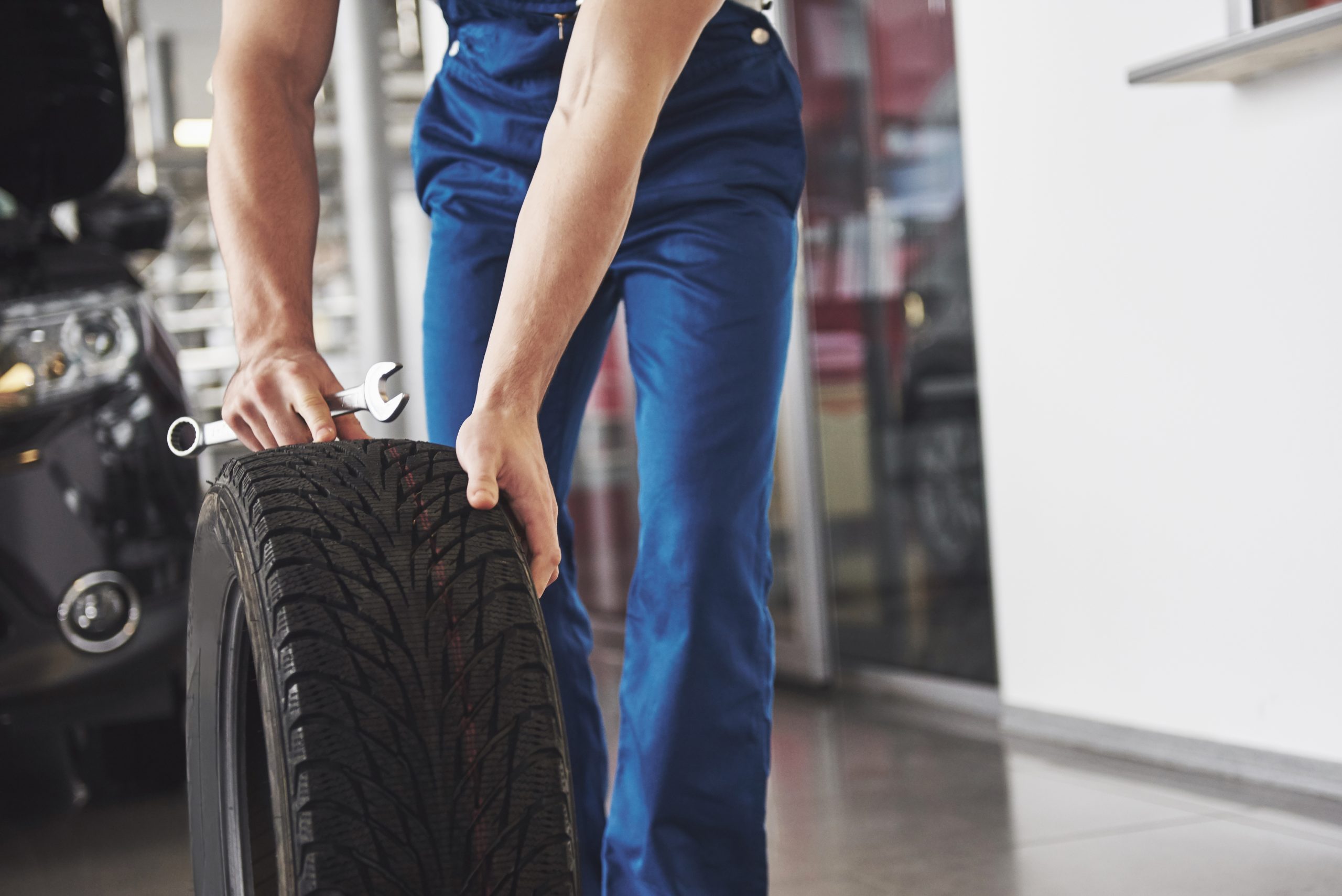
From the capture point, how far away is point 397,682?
2.57 feet

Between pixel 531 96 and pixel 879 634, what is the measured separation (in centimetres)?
198

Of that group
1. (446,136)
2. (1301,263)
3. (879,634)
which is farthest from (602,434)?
(446,136)

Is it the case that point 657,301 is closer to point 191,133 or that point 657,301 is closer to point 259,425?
point 259,425

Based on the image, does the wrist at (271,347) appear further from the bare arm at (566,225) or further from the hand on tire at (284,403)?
the bare arm at (566,225)

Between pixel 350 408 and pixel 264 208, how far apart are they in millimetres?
262

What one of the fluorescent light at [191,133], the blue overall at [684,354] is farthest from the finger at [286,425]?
the fluorescent light at [191,133]

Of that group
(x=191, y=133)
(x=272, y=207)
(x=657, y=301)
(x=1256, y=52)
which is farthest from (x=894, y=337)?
(x=191, y=133)

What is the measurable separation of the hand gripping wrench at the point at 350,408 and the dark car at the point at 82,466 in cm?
101

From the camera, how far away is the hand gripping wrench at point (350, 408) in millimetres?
881

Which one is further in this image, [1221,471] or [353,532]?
[1221,471]

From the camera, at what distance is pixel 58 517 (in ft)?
6.65

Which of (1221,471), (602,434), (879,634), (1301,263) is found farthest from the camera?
(602,434)

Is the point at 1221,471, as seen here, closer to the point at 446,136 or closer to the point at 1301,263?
Result: the point at 1301,263

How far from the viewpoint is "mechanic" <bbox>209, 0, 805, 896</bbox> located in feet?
3.84
